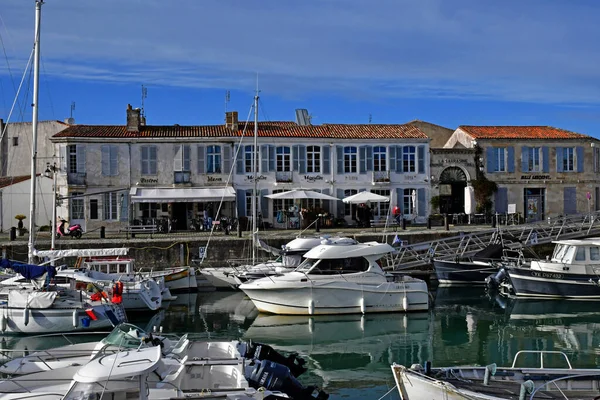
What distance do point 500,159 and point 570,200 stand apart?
4.75m

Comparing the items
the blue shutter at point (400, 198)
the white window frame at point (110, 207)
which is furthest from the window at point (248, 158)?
the blue shutter at point (400, 198)

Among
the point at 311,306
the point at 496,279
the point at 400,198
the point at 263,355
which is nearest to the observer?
the point at 263,355

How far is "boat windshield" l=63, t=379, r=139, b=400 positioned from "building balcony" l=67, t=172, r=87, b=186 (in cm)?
2849

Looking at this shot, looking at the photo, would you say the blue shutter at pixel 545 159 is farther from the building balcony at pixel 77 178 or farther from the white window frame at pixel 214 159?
the building balcony at pixel 77 178

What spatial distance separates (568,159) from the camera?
41.5 meters

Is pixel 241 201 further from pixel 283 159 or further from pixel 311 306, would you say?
pixel 311 306

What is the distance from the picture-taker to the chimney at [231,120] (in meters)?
39.1

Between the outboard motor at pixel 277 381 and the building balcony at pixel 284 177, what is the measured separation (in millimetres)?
26177

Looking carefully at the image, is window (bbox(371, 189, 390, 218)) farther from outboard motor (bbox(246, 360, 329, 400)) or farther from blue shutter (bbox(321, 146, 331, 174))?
outboard motor (bbox(246, 360, 329, 400))

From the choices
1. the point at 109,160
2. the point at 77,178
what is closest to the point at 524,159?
the point at 109,160

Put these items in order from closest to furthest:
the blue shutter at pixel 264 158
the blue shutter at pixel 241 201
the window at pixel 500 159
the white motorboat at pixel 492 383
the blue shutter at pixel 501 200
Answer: the white motorboat at pixel 492 383 → the blue shutter at pixel 241 201 → the blue shutter at pixel 264 158 → the blue shutter at pixel 501 200 → the window at pixel 500 159

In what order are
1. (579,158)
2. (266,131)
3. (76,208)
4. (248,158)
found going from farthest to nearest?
(579,158)
(266,131)
(248,158)
(76,208)

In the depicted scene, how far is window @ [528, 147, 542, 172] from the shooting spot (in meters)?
41.2

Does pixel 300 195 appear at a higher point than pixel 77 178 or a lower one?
lower
